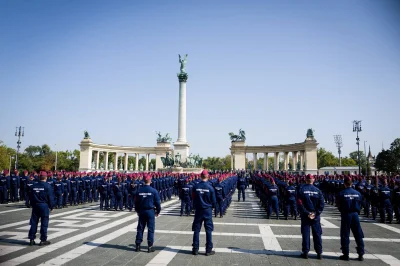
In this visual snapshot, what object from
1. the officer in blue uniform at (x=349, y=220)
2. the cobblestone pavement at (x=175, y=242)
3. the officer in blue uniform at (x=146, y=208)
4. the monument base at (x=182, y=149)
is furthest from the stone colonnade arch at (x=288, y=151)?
the officer in blue uniform at (x=146, y=208)

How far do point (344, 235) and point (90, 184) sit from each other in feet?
56.8

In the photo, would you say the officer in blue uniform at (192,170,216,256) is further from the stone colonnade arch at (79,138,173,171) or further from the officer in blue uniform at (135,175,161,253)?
the stone colonnade arch at (79,138,173,171)

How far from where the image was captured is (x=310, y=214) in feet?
25.0

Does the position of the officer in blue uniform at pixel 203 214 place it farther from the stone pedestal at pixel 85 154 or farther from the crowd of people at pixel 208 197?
the stone pedestal at pixel 85 154

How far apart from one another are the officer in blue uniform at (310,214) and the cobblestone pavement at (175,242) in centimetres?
37

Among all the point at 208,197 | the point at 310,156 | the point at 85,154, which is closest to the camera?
the point at 208,197

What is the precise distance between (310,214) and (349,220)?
1063mm

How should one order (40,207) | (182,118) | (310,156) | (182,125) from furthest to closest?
1. (310,156)
2. (182,118)
3. (182,125)
4. (40,207)

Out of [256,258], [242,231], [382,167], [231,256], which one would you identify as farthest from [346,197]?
[382,167]

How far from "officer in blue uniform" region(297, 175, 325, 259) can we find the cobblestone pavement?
1.23 feet

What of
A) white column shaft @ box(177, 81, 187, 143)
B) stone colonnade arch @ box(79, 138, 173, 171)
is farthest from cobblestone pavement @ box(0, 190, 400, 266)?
stone colonnade arch @ box(79, 138, 173, 171)

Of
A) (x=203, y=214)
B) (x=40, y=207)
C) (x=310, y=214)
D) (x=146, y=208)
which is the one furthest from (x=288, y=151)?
(x=40, y=207)

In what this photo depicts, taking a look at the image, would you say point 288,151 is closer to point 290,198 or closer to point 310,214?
point 290,198

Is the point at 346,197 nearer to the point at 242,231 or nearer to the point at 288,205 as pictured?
the point at 242,231
